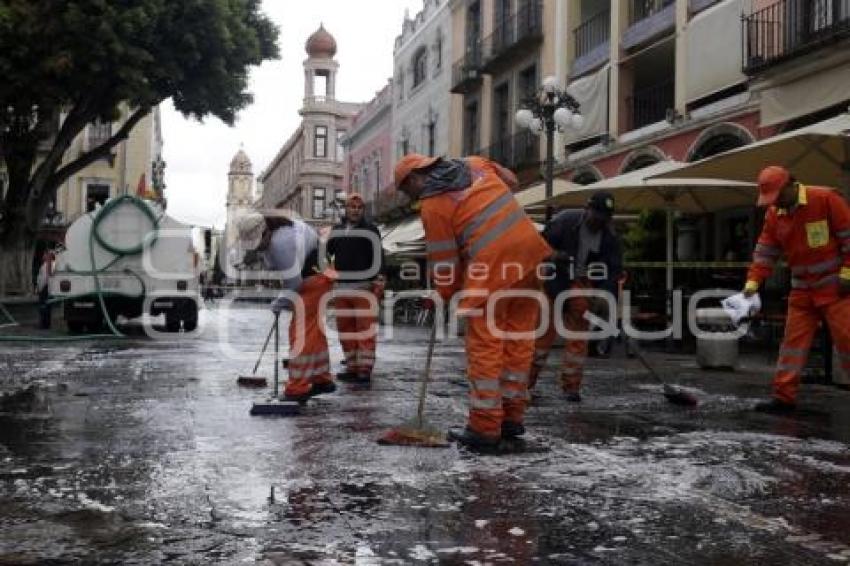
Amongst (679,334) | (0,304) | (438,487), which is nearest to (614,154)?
(679,334)

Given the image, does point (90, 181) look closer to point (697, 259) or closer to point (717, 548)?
point (697, 259)

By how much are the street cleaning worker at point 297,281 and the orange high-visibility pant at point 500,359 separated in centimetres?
177

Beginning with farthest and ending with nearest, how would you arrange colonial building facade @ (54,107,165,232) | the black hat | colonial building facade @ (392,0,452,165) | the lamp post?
1. colonial building facade @ (54,107,165,232)
2. colonial building facade @ (392,0,452,165)
3. the lamp post
4. the black hat

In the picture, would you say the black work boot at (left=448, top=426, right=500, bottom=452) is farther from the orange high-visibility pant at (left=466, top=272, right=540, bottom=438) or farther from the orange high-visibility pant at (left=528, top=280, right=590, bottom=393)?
the orange high-visibility pant at (left=528, top=280, right=590, bottom=393)

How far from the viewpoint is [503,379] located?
530 cm

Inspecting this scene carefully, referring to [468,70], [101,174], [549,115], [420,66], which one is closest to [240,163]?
[101,174]

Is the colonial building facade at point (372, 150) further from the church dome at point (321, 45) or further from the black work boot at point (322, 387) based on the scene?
the black work boot at point (322, 387)

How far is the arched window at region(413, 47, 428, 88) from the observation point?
37.1m

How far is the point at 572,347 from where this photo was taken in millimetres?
7191

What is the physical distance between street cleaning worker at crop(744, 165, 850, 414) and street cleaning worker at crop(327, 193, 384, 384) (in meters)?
3.38

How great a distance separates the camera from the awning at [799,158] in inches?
391

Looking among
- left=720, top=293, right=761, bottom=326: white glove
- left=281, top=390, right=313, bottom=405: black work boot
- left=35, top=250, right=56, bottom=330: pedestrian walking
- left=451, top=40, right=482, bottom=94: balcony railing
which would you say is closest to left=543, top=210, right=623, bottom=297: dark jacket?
left=720, top=293, right=761, bottom=326: white glove

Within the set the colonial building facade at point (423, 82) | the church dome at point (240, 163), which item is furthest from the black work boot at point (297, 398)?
the church dome at point (240, 163)

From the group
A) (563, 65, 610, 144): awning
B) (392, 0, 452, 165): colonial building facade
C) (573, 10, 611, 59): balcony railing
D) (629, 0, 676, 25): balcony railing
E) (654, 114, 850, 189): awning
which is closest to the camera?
(654, 114, 850, 189): awning
